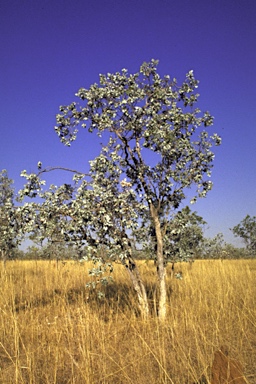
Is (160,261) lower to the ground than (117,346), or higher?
higher

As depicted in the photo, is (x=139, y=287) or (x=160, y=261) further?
(x=160, y=261)

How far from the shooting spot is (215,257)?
141 ft

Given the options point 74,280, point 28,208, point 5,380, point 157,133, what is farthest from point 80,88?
point 74,280

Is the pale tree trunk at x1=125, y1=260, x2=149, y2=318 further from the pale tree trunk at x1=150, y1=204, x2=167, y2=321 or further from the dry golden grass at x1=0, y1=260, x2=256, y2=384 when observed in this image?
the pale tree trunk at x1=150, y1=204, x2=167, y2=321

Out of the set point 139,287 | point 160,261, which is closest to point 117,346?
A: point 139,287

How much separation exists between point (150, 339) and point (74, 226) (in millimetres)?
3327

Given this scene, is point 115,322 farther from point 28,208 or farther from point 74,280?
point 74,280

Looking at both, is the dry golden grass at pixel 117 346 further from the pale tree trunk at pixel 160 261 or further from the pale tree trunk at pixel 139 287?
the pale tree trunk at pixel 160 261

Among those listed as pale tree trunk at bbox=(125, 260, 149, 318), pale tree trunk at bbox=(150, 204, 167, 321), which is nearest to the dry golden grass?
pale tree trunk at bbox=(125, 260, 149, 318)

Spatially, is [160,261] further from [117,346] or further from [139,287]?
[117,346]

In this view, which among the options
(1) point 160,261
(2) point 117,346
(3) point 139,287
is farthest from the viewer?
(1) point 160,261

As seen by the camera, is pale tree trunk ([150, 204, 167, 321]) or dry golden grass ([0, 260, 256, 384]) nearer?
dry golden grass ([0, 260, 256, 384])

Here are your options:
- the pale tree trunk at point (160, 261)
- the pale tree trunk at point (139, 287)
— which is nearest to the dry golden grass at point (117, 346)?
the pale tree trunk at point (139, 287)

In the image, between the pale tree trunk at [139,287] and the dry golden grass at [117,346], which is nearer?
the dry golden grass at [117,346]
